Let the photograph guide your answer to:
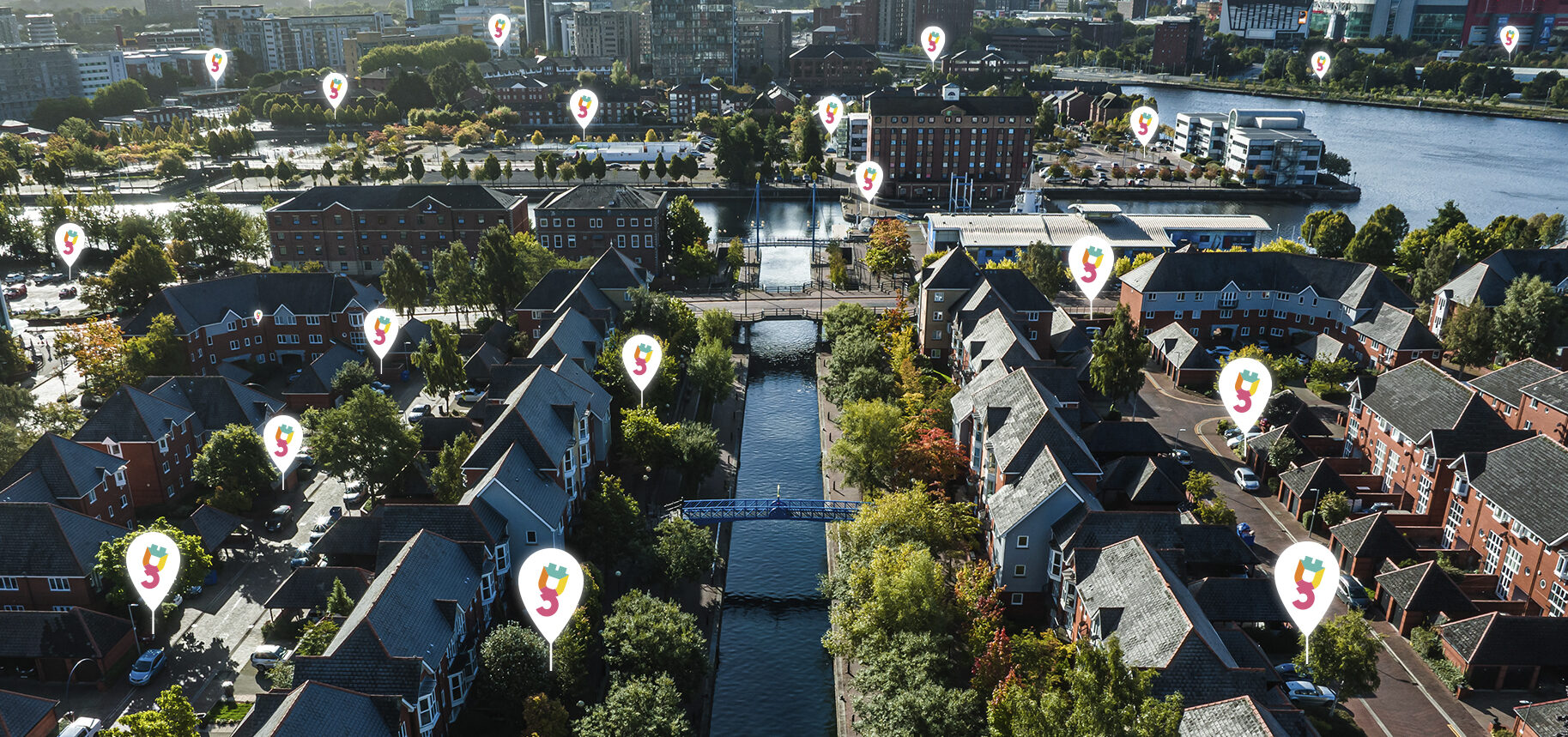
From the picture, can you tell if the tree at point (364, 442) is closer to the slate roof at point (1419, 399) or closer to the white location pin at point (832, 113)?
Answer: the slate roof at point (1419, 399)

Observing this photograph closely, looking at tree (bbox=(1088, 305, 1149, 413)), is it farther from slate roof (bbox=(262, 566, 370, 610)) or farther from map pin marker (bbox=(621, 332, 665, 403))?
slate roof (bbox=(262, 566, 370, 610))

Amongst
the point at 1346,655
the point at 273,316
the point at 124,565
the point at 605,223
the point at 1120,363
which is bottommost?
the point at 1346,655

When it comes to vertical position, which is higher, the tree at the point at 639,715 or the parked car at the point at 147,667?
the tree at the point at 639,715

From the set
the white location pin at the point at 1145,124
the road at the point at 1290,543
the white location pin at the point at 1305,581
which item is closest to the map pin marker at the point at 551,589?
the white location pin at the point at 1305,581

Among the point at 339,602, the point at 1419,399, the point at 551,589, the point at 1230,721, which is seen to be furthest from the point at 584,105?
the point at 1230,721

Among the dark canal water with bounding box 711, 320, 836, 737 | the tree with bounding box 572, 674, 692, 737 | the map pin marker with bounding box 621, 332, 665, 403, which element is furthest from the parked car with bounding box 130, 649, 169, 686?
the map pin marker with bounding box 621, 332, 665, 403

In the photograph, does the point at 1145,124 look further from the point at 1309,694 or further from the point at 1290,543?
the point at 1309,694
